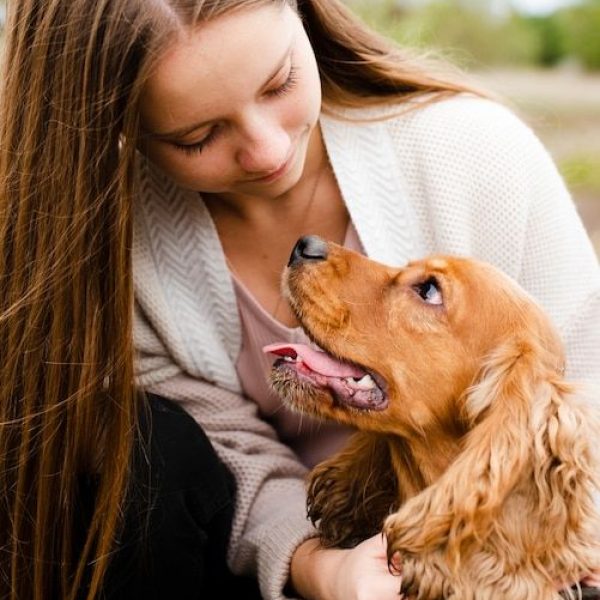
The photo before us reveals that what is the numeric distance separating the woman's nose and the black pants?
0.60m

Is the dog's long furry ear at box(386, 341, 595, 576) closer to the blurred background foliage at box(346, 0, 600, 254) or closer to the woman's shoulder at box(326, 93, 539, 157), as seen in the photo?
the woman's shoulder at box(326, 93, 539, 157)

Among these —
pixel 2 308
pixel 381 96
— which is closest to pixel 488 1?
pixel 381 96

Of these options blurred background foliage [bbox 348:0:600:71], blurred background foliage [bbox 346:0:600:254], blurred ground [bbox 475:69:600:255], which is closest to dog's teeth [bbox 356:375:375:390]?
blurred ground [bbox 475:69:600:255]

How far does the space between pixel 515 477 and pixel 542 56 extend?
10059 mm

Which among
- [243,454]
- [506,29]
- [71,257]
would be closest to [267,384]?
[243,454]

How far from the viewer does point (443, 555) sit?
1948 mm

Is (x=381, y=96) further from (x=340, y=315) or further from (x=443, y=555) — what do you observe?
(x=443, y=555)

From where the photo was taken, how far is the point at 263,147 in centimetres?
222

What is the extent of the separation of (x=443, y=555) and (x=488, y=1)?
330 inches

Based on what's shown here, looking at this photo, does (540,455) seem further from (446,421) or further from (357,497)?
(357,497)

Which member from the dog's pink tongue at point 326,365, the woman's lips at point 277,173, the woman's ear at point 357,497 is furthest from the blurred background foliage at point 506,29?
the dog's pink tongue at point 326,365

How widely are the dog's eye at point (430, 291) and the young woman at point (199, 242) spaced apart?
27 centimetres

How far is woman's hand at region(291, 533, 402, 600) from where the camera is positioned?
2.16 metres

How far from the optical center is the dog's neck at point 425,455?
2.17 m
